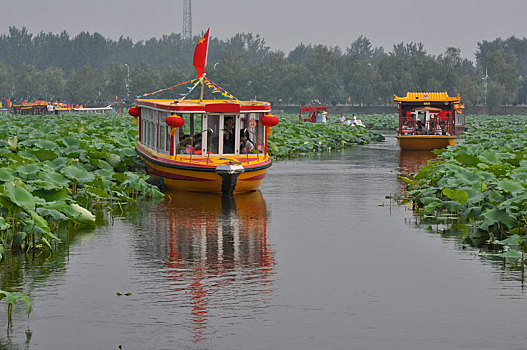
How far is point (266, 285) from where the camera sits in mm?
12734

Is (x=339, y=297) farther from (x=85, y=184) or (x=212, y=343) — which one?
(x=85, y=184)

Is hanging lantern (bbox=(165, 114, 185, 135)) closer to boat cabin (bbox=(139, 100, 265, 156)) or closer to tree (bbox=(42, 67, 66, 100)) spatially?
boat cabin (bbox=(139, 100, 265, 156))

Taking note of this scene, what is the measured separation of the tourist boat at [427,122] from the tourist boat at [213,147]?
2075 cm

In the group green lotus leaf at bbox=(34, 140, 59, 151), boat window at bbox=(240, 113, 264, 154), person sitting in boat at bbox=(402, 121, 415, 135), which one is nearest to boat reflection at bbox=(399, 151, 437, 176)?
person sitting in boat at bbox=(402, 121, 415, 135)

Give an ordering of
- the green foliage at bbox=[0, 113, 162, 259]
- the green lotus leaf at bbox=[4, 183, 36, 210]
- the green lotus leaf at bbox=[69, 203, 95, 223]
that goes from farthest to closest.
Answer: the green lotus leaf at bbox=[69, 203, 95, 223] < the green foliage at bbox=[0, 113, 162, 259] < the green lotus leaf at bbox=[4, 183, 36, 210]

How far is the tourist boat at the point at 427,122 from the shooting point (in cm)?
4438

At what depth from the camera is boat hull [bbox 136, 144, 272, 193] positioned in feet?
74.5

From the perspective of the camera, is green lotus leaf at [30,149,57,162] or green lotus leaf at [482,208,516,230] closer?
green lotus leaf at [482,208,516,230]

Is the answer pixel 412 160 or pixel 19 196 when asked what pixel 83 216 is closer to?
pixel 19 196

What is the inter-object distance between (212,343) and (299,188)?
666 inches

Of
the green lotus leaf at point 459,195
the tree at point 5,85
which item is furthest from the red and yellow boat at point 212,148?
the tree at point 5,85

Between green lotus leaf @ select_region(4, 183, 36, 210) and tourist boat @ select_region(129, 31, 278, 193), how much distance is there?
861 centimetres

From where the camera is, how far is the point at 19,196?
1400 cm

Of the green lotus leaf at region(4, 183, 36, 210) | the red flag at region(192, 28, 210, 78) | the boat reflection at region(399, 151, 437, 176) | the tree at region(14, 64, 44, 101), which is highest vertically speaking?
the tree at region(14, 64, 44, 101)
